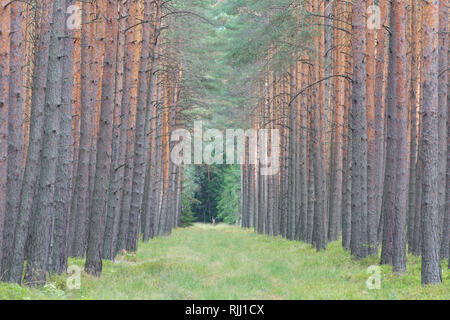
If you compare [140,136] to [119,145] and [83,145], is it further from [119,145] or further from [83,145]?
[83,145]

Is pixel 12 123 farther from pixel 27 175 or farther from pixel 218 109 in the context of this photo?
pixel 218 109

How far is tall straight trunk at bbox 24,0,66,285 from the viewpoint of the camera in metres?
10.0

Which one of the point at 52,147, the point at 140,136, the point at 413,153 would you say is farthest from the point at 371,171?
the point at 52,147

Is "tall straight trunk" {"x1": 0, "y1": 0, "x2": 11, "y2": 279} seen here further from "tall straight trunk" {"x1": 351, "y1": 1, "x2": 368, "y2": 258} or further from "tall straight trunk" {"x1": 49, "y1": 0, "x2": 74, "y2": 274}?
"tall straight trunk" {"x1": 351, "y1": 1, "x2": 368, "y2": 258}

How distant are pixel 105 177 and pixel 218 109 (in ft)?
118

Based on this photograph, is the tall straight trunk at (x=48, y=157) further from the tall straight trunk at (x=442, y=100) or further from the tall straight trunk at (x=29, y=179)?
the tall straight trunk at (x=442, y=100)

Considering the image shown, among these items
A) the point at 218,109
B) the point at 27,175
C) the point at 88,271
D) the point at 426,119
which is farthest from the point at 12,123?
the point at 218,109

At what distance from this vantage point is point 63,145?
11.5m

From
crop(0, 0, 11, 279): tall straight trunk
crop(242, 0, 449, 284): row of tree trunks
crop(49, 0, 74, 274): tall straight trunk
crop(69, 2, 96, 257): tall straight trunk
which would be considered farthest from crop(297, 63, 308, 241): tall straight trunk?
crop(0, 0, 11, 279): tall straight trunk

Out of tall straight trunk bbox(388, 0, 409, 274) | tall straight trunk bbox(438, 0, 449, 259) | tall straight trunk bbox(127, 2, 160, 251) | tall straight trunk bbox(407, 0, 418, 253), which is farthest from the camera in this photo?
tall straight trunk bbox(127, 2, 160, 251)

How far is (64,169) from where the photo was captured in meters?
11.5

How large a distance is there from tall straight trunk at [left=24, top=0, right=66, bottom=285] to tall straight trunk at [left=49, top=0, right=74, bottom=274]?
746 mm

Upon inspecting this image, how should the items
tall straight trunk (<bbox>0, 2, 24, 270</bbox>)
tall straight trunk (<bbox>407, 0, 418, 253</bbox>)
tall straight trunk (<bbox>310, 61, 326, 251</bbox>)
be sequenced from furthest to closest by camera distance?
tall straight trunk (<bbox>310, 61, 326, 251</bbox>), tall straight trunk (<bbox>407, 0, 418, 253</bbox>), tall straight trunk (<bbox>0, 2, 24, 270</bbox>)
